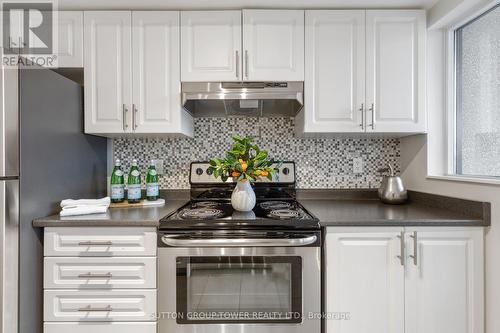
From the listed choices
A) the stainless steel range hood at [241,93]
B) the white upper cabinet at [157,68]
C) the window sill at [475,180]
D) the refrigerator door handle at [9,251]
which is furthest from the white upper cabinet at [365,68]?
the refrigerator door handle at [9,251]

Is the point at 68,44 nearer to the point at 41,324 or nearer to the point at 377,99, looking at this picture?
the point at 41,324

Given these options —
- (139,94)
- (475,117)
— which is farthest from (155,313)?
(475,117)

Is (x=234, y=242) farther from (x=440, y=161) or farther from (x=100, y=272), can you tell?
(x=440, y=161)

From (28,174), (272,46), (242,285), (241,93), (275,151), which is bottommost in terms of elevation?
(242,285)

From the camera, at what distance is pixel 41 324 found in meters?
1.54

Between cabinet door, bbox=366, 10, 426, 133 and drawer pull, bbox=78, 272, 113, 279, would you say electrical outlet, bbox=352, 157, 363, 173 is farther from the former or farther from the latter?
drawer pull, bbox=78, 272, 113, 279

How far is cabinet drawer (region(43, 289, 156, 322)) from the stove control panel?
0.90 m

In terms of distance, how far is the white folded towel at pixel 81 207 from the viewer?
1.61 meters

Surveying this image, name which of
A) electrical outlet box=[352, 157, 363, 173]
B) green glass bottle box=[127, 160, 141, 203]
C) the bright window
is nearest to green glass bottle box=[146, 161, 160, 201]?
green glass bottle box=[127, 160, 141, 203]

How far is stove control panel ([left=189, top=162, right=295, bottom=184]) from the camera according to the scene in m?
2.22

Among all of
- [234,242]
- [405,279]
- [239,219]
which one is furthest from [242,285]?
[405,279]

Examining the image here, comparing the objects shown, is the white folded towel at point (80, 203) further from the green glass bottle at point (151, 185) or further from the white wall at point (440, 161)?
the white wall at point (440, 161)

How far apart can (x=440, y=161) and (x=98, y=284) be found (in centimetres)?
217

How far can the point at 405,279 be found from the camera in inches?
59.3
